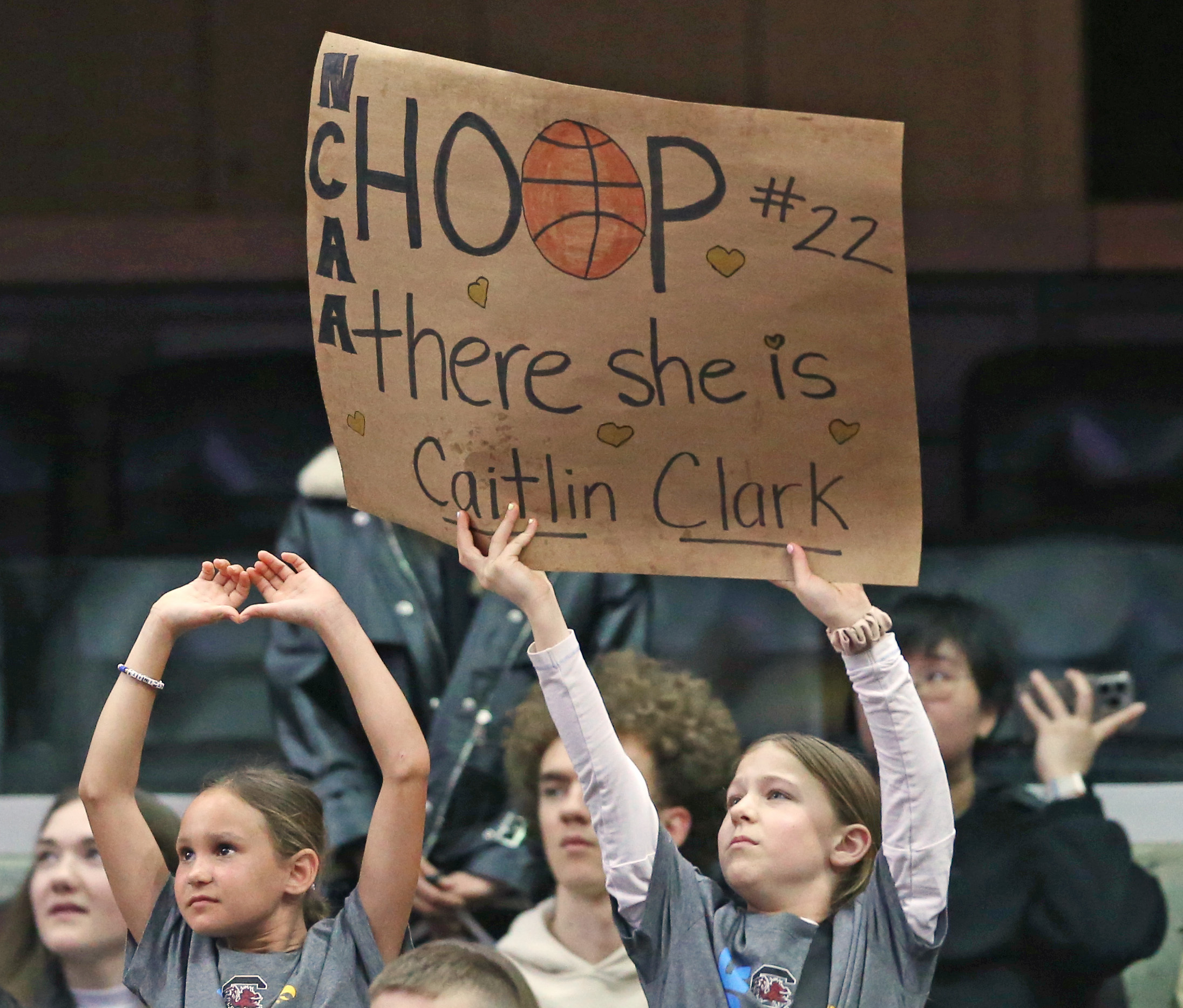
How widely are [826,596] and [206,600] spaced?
712mm

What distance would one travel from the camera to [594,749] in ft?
6.64

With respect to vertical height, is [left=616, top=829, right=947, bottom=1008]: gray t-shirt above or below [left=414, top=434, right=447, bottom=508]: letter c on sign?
below

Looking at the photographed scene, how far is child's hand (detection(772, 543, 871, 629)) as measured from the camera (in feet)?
6.55

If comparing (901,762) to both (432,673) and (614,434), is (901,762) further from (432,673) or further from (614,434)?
(432,673)

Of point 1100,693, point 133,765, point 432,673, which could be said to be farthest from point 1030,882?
point 133,765

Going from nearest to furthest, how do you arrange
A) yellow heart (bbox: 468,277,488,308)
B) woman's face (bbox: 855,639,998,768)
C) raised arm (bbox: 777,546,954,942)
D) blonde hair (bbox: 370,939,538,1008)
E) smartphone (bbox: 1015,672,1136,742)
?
blonde hair (bbox: 370,939,538,1008), raised arm (bbox: 777,546,954,942), yellow heart (bbox: 468,277,488,308), woman's face (bbox: 855,639,998,768), smartphone (bbox: 1015,672,1136,742)

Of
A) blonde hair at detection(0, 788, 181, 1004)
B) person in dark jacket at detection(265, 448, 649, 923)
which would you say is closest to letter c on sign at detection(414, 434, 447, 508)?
blonde hair at detection(0, 788, 181, 1004)

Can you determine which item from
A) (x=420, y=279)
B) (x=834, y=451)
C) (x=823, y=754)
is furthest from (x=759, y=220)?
(x=823, y=754)

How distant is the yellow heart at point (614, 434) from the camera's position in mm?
2070

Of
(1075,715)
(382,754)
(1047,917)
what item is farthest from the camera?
(1075,715)

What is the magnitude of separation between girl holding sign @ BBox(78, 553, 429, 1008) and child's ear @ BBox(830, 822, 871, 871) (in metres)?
0.47

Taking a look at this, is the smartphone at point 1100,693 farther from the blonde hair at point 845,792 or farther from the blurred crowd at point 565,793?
the blonde hair at point 845,792

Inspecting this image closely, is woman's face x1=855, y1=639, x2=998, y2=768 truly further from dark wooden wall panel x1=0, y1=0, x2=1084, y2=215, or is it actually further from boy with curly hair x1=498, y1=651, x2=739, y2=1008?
dark wooden wall panel x1=0, y1=0, x2=1084, y2=215

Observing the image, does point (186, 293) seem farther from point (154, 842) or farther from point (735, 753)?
point (154, 842)
